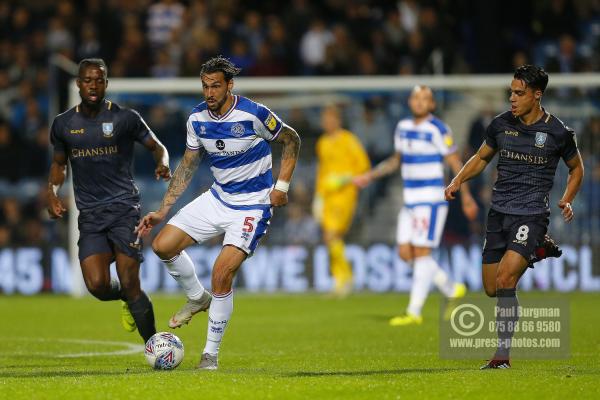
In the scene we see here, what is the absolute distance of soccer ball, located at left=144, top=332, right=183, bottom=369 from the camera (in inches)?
387

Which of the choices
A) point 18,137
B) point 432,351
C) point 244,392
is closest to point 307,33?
point 18,137

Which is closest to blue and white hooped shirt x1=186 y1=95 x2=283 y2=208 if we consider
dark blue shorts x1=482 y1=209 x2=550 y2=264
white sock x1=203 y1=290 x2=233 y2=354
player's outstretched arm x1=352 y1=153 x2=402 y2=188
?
white sock x1=203 y1=290 x2=233 y2=354

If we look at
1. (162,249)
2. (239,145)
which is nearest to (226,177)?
(239,145)

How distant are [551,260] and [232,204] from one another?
9783mm

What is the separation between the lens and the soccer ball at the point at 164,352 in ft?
32.2

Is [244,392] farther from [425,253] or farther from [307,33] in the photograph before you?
[307,33]

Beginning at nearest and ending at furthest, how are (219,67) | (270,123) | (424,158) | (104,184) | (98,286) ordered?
(219,67) < (270,123) < (98,286) < (104,184) < (424,158)

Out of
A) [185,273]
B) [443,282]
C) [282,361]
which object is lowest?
[282,361]

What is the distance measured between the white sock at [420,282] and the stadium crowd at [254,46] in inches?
199

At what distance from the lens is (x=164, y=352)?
32.2ft

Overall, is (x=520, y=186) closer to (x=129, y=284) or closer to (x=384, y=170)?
(x=129, y=284)

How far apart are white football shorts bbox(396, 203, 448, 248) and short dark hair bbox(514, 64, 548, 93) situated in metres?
5.09

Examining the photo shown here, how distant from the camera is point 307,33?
2273cm

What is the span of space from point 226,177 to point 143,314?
1.44 meters
